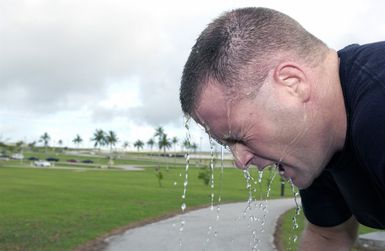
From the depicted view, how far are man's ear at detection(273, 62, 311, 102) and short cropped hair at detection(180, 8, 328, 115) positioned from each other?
0.10 feet

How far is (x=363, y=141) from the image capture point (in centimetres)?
143

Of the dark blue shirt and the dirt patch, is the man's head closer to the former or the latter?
the dark blue shirt

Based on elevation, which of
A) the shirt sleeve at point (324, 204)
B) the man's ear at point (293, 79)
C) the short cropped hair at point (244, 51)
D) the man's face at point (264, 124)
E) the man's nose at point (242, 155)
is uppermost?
the short cropped hair at point (244, 51)

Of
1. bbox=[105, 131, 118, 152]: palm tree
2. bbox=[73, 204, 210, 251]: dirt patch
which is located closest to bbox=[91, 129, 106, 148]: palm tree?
bbox=[105, 131, 118, 152]: palm tree

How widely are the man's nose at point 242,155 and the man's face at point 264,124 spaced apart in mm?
11

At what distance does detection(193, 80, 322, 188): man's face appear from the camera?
1583 mm

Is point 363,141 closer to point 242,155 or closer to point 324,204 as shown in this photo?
point 242,155

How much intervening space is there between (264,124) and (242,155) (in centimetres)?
17

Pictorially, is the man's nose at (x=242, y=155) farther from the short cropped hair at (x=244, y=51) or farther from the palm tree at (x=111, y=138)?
the palm tree at (x=111, y=138)

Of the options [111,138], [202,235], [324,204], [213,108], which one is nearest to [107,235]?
[202,235]

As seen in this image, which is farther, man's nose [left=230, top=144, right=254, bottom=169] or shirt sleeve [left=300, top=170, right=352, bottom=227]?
shirt sleeve [left=300, top=170, right=352, bottom=227]

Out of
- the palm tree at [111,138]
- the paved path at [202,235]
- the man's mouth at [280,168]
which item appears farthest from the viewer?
the palm tree at [111,138]

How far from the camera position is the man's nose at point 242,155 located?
1706 millimetres

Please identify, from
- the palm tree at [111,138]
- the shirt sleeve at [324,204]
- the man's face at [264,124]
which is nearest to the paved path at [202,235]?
the shirt sleeve at [324,204]
